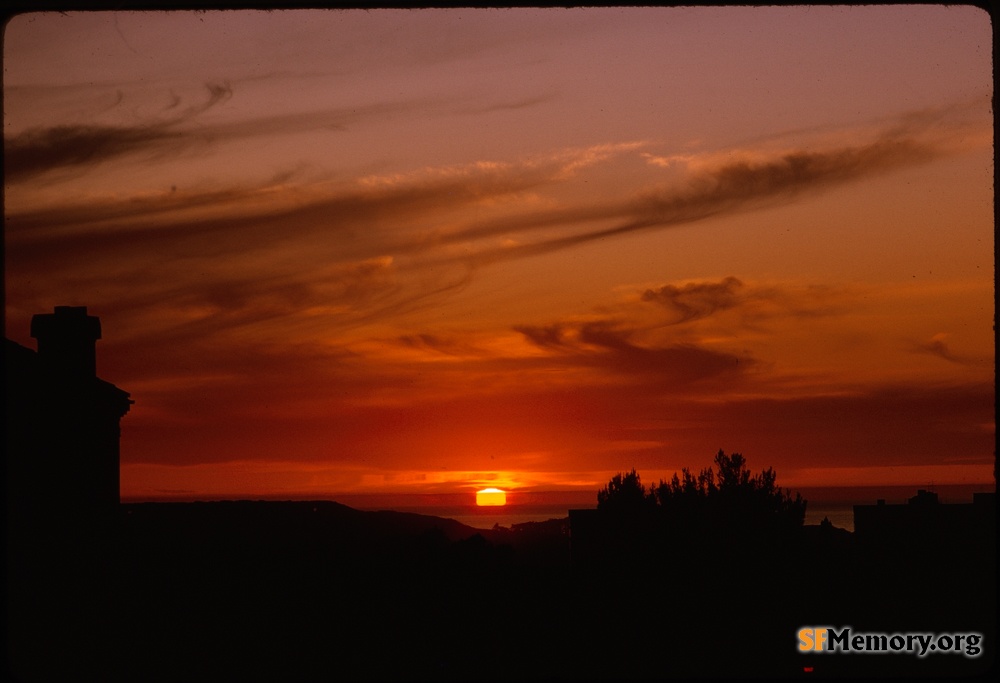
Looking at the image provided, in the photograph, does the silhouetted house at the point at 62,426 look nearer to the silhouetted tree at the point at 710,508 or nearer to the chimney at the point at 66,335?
the chimney at the point at 66,335

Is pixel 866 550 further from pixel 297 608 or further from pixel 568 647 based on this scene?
pixel 297 608

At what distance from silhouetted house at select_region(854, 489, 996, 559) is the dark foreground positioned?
0.94 m

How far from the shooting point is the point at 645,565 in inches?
2249

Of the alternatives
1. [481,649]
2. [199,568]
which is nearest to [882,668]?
[481,649]

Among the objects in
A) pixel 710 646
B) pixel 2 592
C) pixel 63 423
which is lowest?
pixel 710 646

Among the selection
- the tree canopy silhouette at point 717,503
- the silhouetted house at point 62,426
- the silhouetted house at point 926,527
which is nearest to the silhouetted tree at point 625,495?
the tree canopy silhouette at point 717,503

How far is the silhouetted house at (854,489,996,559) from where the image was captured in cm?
4388

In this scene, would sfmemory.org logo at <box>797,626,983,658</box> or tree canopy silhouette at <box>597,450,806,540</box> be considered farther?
tree canopy silhouette at <box>597,450,806,540</box>

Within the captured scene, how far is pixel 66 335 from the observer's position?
2481 cm

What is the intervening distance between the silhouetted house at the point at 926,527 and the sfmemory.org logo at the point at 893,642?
31.8m

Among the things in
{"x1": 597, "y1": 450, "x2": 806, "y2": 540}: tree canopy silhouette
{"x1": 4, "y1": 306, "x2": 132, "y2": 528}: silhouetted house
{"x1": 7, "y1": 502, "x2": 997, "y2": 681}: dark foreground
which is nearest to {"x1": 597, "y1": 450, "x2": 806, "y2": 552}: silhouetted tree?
{"x1": 597, "y1": 450, "x2": 806, "y2": 540}: tree canopy silhouette

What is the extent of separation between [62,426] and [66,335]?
2101mm

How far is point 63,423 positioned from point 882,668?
22.4 metres

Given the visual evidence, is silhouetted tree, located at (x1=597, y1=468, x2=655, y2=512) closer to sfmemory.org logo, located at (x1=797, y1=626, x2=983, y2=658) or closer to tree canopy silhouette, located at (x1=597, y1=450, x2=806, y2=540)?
tree canopy silhouette, located at (x1=597, y1=450, x2=806, y2=540)
